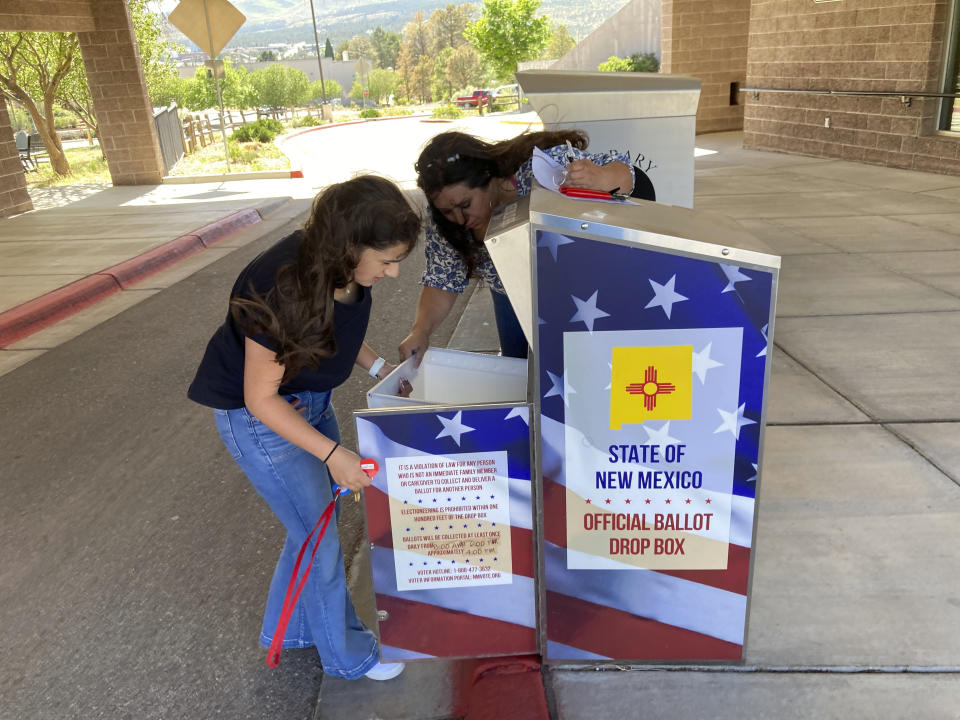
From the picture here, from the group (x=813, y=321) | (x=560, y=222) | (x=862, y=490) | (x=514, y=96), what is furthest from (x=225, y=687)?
(x=514, y=96)

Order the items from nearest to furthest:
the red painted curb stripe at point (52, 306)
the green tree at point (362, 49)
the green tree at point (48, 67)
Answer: the red painted curb stripe at point (52, 306), the green tree at point (48, 67), the green tree at point (362, 49)

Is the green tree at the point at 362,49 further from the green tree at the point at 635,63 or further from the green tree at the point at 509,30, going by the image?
the green tree at the point at 635,63

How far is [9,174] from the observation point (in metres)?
12.0

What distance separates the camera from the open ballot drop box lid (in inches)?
75.8

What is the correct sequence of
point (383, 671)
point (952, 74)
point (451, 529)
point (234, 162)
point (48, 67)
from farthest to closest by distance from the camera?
point (48, 67)
point (234, 162)
point (952, 74)
point (383, 671)
point (451, 529)

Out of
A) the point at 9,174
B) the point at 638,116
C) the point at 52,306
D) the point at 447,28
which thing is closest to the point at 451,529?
the point at 638,116

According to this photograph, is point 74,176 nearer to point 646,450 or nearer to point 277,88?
point 646,450

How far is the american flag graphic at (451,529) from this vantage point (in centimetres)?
208

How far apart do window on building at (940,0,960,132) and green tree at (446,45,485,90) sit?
8469 cm

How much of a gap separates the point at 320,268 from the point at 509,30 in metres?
54.6

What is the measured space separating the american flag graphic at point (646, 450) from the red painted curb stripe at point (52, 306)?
18.8 feet

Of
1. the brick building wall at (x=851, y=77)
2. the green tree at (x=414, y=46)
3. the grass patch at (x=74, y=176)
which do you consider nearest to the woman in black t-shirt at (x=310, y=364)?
the brick building wall at (x=851, y=77)

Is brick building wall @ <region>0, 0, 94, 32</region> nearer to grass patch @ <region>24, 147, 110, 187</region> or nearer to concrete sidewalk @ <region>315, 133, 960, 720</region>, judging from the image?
grass patch @ <region>24, 147, 110, 187</region>

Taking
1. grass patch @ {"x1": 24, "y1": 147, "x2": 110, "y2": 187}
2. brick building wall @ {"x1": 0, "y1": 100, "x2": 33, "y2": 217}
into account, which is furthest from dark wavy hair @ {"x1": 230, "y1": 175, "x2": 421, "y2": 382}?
grass patch @ {"x1": 24, "y1": 147, "x2": 110, "y2": 187}
